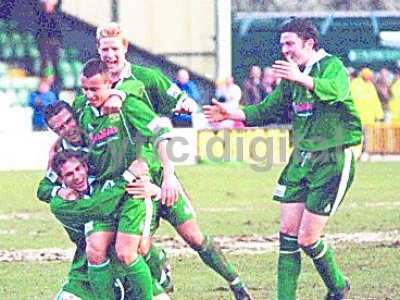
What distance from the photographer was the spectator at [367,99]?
29359 mm

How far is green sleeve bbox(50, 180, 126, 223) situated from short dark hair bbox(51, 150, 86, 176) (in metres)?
0.22

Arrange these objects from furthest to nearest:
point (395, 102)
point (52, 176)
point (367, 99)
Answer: point (395, 102), point (367, 99), point (52, 176)

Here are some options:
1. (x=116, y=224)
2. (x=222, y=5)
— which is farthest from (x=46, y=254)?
(x=222, y=5)

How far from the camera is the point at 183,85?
90.2 ft

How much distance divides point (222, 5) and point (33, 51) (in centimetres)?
489

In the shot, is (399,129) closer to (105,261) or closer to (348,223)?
(348,223)

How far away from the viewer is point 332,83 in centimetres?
951

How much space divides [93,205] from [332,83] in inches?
76.5

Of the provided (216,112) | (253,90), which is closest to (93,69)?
(216,112)

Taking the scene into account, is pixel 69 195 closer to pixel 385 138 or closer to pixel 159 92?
pixel 159 92

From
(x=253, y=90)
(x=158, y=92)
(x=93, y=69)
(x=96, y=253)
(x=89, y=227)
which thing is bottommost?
(x=253, y=90)

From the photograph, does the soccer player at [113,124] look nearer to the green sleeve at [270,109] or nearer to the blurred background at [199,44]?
the green sleeve at [270,109]

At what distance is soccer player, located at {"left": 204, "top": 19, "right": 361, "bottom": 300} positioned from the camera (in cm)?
977

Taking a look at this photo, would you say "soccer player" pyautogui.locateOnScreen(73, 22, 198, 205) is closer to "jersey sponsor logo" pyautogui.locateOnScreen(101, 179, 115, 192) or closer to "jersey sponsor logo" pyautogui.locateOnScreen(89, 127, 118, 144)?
"jersey sponsor logo" pyautogui.locateOnScreen(89, 127, 118, 144)
